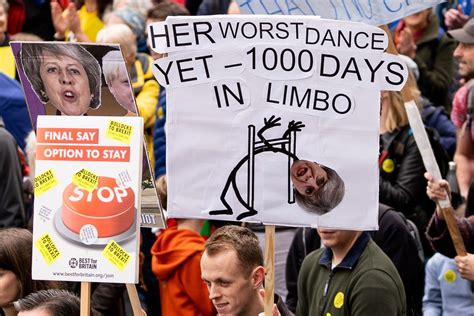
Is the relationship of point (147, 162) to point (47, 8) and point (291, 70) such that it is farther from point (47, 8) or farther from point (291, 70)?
point (47, 8)

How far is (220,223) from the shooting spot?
835 centimetres

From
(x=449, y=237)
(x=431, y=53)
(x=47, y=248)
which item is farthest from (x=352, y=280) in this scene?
Answer: (x=431, y=53)

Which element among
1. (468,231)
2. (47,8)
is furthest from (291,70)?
(47,8)

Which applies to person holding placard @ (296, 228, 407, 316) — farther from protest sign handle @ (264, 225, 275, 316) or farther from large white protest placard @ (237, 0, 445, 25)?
large white protest placard @ (237, 0, 445, 25)

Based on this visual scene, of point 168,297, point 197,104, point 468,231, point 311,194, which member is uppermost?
point 197,104

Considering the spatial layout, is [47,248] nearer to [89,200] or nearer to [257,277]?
[89,200]

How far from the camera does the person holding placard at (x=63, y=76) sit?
597 centimetres

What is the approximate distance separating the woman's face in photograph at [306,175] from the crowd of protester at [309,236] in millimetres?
624

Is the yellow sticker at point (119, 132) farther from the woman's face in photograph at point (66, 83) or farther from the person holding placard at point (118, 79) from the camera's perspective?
the woman's face in photograph at point (66, 83)

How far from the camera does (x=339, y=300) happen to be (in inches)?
250

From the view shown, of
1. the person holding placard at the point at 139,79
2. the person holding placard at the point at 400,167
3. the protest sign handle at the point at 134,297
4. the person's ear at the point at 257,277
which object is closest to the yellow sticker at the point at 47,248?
the protest sign handle at the point at 134,297

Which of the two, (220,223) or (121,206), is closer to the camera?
(121,206)

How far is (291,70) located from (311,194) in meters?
0.55

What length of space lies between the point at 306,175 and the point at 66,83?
128cm
